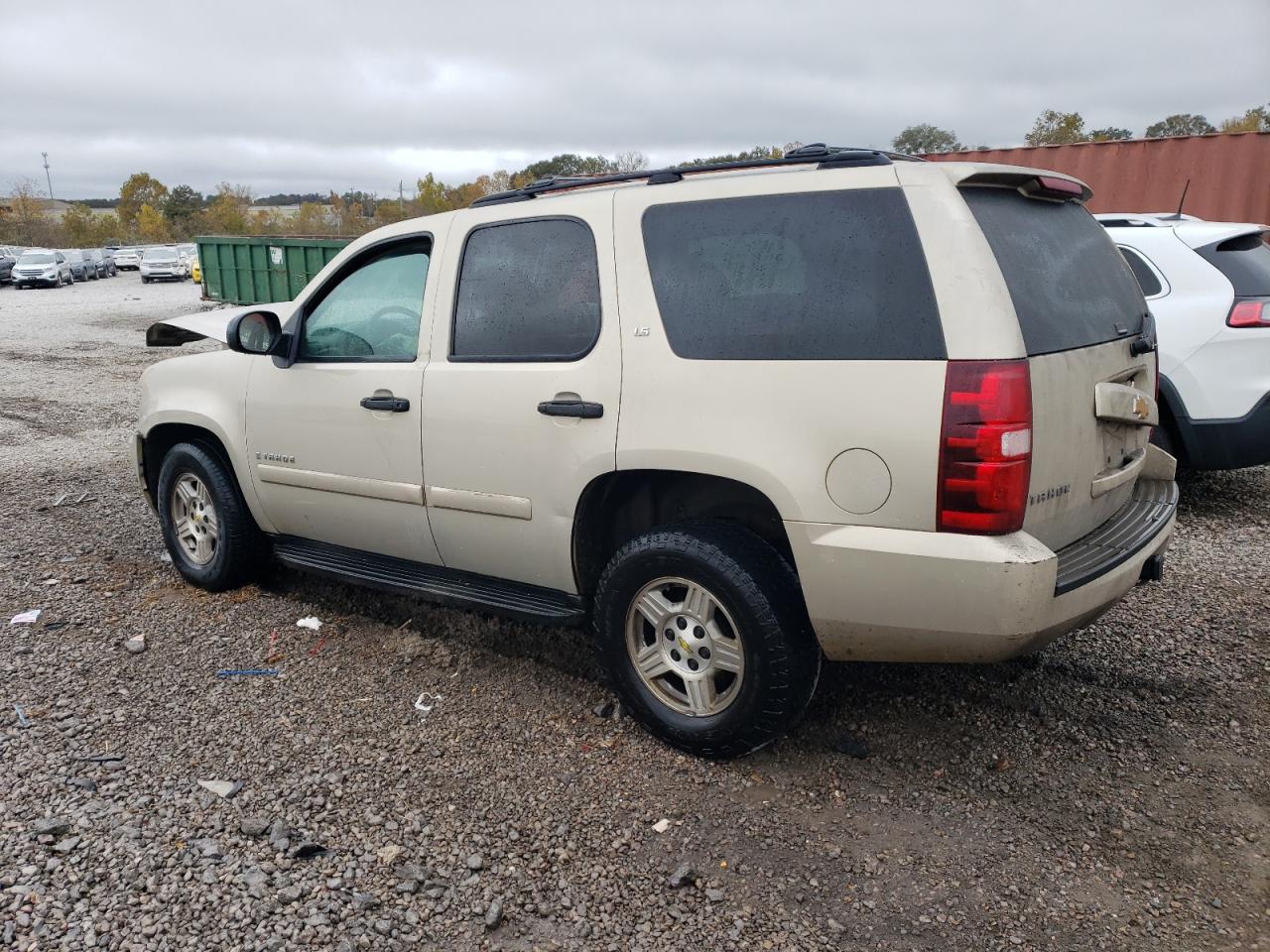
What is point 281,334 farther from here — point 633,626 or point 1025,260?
point 1025,260

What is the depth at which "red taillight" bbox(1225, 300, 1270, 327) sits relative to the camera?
5.48 metres

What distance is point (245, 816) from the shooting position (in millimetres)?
3029

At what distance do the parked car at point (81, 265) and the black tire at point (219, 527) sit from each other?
1674 inches

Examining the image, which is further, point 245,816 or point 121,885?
point 245,816

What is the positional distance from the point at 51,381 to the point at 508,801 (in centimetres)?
1253

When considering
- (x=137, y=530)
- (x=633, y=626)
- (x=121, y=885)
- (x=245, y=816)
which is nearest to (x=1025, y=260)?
(x=633, y=626)

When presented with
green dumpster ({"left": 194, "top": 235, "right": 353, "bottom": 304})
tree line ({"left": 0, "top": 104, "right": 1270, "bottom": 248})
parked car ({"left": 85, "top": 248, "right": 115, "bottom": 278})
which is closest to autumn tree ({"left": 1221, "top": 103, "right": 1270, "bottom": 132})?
tree line ({"left": 0, "top": 104, "right": 1270, "bottom": 248})

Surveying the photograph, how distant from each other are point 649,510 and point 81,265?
46740mm

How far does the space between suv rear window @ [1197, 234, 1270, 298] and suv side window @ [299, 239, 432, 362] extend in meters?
4.54

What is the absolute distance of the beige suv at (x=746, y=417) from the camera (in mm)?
2771

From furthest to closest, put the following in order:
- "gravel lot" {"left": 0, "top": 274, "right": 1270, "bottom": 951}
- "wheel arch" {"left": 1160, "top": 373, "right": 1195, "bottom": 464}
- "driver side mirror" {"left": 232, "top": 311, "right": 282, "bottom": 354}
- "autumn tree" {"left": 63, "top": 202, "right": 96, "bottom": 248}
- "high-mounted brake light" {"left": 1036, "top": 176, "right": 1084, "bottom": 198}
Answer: "autumn tree" {"left": 63, "top": 202, "right": 96, "bottom": 248} → "wheel arch" {"left": 1160, "top": 373, "right": 1195, "bottom": 464} → "driver side mirror" {"left": 232, "top": 311, "right": 282, "bottom": 354} → "high-mounted brake light" {"left": 1036, "top": 176, "right": 1084, "bottom": 198} → "gravel lot" {"left": 0, "top": 274, "right": 1270, "bottom": 951}

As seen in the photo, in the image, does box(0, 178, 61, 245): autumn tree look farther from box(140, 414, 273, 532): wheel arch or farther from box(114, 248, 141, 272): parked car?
box(140, 414, 273, 532): wheel arch

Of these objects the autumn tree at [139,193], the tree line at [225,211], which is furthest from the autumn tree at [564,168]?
the autumn tree at [139,193]

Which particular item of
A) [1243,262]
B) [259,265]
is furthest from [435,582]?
A: [259,265]
